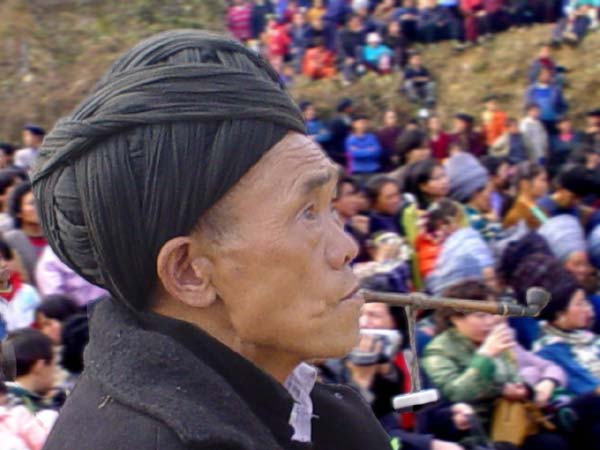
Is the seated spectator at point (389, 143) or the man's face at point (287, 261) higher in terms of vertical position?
the man's face at point (287, 261)

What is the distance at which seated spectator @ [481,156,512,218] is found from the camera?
8.77 m

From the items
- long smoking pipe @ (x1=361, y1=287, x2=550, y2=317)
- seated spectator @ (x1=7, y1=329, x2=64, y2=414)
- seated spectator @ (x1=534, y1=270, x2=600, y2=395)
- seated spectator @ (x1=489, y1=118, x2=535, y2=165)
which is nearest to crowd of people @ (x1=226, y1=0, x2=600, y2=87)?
seated spectator @ (x1=489, y1=118, x2=535, y2=165)

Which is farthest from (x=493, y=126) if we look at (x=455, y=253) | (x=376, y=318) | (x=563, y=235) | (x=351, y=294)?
(x=351, y=294)

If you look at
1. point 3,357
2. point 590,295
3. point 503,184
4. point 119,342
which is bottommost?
point 503,184

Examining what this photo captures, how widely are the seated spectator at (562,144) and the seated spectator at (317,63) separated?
4.27 metres

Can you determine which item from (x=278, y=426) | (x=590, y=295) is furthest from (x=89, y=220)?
(x=590, y=295)

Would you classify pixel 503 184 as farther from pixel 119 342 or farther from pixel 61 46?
pixel 61 46

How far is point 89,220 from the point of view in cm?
127

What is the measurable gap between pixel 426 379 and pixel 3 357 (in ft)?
10.7

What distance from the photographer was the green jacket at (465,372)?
482 cm

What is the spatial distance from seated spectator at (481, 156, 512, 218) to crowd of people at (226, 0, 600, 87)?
6308mm

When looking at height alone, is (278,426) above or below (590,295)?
above

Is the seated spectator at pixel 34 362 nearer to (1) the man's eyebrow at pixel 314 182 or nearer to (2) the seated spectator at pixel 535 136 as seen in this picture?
(1) the man's eyebrow at pixel 314 182

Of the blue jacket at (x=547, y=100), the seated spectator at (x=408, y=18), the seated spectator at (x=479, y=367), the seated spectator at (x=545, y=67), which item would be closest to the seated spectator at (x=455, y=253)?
the seated spectator at (x=479, y=367)
